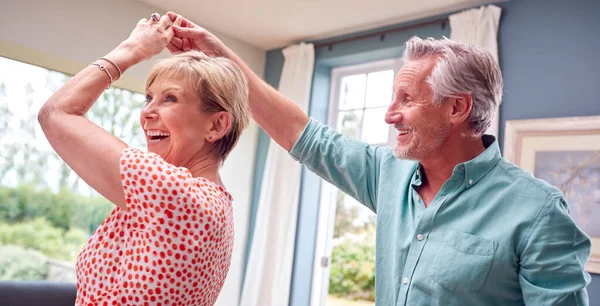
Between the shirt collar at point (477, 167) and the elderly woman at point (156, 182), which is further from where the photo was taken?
the shirt collar at point (477, 167)

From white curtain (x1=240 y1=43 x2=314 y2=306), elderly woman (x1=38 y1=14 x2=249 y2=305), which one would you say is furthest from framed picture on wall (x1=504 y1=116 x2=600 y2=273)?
elderly woman (x1=38 y1=14 x2=249 y2=305)

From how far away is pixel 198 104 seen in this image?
1.12 metres

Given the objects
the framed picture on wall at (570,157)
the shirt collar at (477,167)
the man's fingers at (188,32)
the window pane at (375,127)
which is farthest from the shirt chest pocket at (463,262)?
the window pane at (375,127)

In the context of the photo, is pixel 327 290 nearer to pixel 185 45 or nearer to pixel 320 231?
pixel 320 231

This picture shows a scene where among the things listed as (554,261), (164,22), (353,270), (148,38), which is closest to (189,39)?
(164,22)

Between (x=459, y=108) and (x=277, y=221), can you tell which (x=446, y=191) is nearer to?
(x=459, y=108)

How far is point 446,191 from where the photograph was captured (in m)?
1.56

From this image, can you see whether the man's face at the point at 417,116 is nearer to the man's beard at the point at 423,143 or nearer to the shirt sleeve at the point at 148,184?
the man's beard at the point at 423,143

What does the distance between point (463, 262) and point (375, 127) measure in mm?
3721

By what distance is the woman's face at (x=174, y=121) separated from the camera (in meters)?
1.11

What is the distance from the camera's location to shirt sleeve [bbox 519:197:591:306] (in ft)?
4.30

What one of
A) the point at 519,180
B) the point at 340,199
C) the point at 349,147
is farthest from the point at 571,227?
the point at 340,199

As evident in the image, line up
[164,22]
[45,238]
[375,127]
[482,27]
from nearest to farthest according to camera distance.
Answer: [164,22], [482,27], [45,238], [375,127]

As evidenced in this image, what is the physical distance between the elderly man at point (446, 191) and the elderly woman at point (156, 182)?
1.18 feet
